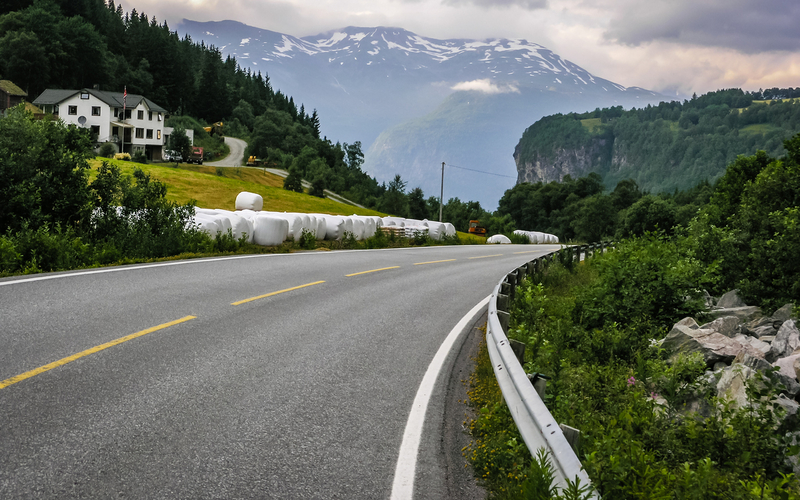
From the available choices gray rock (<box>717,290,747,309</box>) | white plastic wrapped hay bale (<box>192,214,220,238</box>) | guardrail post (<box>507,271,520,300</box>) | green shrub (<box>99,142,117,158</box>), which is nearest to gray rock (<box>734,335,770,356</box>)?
gray rock (<box>717,290,747,309</box>)

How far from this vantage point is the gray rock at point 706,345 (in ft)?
21.5

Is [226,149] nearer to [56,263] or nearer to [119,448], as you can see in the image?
[56,263]

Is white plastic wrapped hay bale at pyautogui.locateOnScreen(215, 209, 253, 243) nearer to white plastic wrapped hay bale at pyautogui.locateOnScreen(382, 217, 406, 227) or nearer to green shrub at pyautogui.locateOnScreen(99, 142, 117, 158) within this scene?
white plastic wrapped hay bale at pyautogui.locateOnScreen(382, 217, 406, 227)

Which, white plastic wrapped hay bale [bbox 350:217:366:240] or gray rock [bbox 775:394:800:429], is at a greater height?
white plastic wrapped hay bale [bbox 350:217:366:240]

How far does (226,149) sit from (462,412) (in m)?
110

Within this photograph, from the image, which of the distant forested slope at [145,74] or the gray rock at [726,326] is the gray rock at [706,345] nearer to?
the gray rock at [726,326]

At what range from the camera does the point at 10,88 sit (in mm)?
84188

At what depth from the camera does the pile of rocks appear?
5.34 metres

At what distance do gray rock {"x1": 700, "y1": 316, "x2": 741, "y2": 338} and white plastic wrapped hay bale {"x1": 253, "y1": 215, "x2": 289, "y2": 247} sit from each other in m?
14.6

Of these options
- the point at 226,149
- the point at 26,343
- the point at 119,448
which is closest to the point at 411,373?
the point at 119,448

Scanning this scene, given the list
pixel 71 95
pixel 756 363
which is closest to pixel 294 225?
pixel 756 363

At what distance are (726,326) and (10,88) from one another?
102 meters

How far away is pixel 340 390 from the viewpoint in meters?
5.58

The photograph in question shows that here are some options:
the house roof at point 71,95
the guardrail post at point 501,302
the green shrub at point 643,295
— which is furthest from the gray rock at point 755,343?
the house roof at point 71,95
